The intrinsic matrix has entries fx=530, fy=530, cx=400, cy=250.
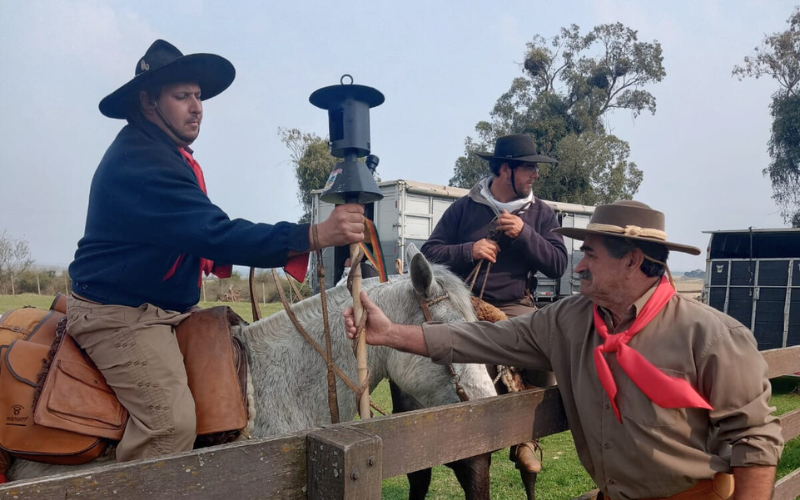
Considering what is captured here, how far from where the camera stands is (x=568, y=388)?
247 cm

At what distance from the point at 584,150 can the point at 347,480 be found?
29.7m

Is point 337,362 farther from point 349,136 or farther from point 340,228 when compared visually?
point 349,136

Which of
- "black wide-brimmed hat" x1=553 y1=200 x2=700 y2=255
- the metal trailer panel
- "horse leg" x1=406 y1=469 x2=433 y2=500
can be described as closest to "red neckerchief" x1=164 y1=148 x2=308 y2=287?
"black wide-brimmed hat" x1=553 y1=200 x2=700 y2=255

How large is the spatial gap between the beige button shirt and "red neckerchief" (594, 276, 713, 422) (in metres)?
0.04

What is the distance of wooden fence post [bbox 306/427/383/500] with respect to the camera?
1.41m

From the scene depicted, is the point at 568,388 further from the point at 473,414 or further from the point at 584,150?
the point at 584,150

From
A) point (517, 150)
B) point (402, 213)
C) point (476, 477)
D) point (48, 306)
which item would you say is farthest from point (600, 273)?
point (48, 306)

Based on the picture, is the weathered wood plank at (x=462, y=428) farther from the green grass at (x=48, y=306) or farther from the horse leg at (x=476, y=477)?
the green grass at (x=48, y=306)

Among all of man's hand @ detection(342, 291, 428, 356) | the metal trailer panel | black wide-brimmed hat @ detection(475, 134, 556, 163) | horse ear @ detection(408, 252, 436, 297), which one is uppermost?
black wide-brimmed hat @ detection(475, 134, 556, 163)

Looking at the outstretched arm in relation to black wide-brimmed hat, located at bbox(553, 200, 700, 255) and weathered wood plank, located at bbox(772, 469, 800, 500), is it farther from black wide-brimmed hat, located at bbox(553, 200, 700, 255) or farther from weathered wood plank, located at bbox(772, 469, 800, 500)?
weathered wood plank, located at bbox(772, 469, 800, 500)

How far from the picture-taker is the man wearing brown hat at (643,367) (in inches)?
79.9

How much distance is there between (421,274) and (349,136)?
0.92m

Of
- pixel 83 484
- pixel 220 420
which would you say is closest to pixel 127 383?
pixel 220 420

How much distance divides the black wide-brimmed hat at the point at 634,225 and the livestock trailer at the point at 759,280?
30.7ft
